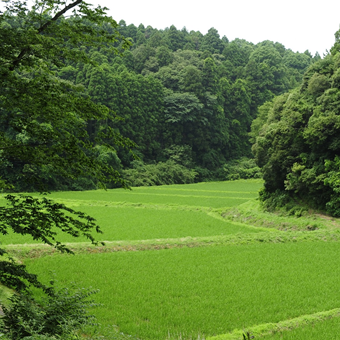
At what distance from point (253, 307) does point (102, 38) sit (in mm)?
5118

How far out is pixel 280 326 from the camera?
5.73 metres

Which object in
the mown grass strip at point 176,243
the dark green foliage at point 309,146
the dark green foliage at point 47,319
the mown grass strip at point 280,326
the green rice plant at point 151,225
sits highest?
the dark green foliage at point 309,146

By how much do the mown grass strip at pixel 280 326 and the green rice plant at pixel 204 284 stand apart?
0.63ft

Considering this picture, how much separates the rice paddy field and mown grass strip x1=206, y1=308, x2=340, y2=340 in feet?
0.05

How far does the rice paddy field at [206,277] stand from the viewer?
5703 millimetres

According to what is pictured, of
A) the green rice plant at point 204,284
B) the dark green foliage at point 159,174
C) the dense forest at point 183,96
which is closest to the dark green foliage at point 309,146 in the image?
the green rice plant at point 204,284

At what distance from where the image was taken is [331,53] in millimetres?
19688

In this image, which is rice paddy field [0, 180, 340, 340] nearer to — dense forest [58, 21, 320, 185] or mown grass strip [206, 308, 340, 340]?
mown grass strip [206, 308, 340, 340]

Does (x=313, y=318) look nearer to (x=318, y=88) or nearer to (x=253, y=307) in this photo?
(x=253, y=307)

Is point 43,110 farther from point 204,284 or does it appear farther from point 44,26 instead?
point 204,284

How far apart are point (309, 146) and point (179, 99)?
100ft

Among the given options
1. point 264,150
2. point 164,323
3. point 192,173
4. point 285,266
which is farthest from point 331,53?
point 192,173

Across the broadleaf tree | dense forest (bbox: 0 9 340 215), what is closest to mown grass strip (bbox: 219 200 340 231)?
dense forest (bbox: 0 9 340 215)

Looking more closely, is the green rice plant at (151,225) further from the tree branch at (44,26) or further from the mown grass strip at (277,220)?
the tree branch at (44,26)
